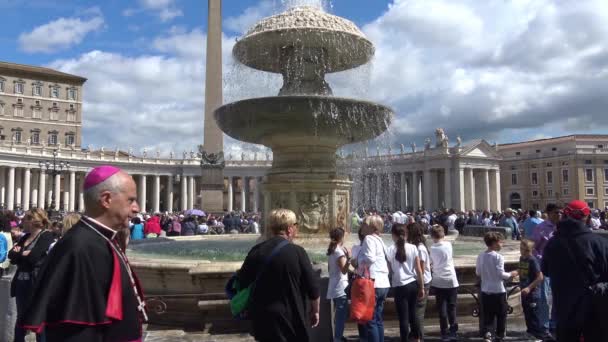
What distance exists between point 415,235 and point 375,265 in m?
1.19

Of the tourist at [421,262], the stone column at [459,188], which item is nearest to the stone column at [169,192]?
the stone column at [459,188]

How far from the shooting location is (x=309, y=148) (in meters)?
12.9

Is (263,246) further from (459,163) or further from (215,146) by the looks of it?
(459,163)

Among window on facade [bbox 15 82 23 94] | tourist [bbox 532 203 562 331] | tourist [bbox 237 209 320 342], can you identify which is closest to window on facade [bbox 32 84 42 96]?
window on facade [bbox 15 82 23 94]

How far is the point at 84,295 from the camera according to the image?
235 centimetres

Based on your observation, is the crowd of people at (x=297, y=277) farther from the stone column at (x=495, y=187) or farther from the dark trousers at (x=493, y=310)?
the stone column at (x=495, y=187)

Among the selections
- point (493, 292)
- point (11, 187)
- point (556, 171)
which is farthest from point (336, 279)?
point (556, 171)

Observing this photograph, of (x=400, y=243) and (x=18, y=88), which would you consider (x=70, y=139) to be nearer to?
(x=18, y=88)

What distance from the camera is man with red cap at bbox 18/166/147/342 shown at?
2.32 metres

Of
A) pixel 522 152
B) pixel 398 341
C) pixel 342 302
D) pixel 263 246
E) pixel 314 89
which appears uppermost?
pixel 522 152

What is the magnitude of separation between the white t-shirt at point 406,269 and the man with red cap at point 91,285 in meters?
4.20

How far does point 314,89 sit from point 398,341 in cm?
754

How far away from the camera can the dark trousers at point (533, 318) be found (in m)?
6.81

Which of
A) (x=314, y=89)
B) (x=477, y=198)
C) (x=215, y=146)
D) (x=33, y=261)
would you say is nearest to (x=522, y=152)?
(x=477, y=198)
